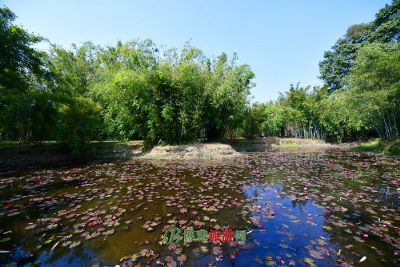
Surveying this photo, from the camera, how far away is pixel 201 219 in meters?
4.12

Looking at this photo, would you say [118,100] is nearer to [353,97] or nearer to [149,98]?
[149,98]

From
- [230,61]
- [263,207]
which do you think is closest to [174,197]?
[263,207]

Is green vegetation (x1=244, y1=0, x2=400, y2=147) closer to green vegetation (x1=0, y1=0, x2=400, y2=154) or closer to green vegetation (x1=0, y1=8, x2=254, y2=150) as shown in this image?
green vegetation (x1=0, y1=0, x2=400, y2=154)

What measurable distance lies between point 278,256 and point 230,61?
950 inches

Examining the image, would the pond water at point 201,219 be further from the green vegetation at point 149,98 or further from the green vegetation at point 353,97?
the green vegetation at point 353,97

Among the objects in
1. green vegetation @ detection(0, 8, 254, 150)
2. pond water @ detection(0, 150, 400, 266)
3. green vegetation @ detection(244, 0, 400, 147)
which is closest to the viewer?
pond water @ detection(0, 150, 400, 266)

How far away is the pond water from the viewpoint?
115 inches

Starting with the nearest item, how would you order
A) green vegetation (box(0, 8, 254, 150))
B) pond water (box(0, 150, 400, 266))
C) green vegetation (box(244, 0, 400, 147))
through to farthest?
1. pond water (box(0, 150, 400, 266))
2. green vegetation (box(0, 8, 254, 150))
3. green vegetation (box(244, 0, 400, 147))

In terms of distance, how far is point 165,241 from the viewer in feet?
10.8

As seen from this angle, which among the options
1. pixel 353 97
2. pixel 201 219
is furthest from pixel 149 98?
pixel 353 97

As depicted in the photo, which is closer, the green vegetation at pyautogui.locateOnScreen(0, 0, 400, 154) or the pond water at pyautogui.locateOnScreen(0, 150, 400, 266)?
the pond water at pyautogui.locateOnScreen(0, 150, 400, 266)

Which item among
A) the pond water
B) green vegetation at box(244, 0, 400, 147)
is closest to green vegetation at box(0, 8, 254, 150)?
the pond water

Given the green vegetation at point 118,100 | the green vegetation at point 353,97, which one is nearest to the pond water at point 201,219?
the green vegetation at point 118,100

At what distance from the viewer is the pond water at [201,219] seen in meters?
2.92
